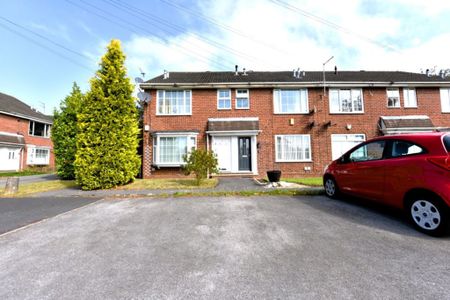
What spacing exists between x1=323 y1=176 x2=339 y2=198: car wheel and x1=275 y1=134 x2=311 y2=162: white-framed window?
19.9 ft

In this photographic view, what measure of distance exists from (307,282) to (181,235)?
7.32ft

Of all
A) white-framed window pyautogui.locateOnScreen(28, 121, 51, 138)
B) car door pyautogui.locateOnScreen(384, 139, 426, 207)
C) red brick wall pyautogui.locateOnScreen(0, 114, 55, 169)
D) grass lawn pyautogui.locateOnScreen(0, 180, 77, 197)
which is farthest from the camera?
A: white-framed window pyautogui.locateOnScreen(28, 121, 51, 138)

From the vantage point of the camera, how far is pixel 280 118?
12680 millimetres

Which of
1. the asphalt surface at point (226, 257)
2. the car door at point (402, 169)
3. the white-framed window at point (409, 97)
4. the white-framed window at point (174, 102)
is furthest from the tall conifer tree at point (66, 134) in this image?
the white-framed window at point (409, 97)

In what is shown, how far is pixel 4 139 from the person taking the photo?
18750 mm

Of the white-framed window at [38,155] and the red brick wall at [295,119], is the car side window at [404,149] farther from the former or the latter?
the white-framed window at [38,155]

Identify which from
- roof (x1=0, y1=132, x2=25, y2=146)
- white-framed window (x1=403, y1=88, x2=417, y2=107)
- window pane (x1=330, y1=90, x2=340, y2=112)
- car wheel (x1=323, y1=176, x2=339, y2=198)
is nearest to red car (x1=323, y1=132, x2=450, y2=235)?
car wheel (x1=323, y1=176, x2=339, y2=198)

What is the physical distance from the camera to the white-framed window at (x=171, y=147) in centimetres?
1210

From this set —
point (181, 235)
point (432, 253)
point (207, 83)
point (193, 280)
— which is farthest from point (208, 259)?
point (207, 83)

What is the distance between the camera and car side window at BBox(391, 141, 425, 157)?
384cm

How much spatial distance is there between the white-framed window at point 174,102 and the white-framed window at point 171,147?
5.54 ft

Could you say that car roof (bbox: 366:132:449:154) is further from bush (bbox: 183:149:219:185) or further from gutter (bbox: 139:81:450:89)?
gutter (bbox: 139:81:450:89)

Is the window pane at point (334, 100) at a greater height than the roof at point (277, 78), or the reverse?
the roof at point (277, 78)

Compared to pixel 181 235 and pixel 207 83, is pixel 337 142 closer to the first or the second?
pixel 207 83
